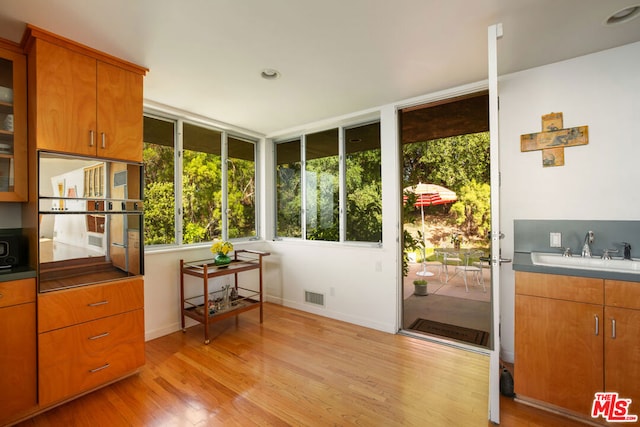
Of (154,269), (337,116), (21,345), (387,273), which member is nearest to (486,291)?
(387,273)

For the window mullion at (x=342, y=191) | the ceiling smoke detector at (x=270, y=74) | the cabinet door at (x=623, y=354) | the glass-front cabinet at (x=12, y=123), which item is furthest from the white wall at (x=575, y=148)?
the glass-front cabinet at (x=12, y=123)

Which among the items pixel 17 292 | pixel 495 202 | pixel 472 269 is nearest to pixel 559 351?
pixel 495 202

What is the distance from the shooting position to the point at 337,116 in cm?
353

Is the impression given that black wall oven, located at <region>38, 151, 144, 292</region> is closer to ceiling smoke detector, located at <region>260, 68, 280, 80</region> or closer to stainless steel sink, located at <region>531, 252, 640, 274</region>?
ceiling smoke detector, located at <region>260, 68, 280, 80</region>

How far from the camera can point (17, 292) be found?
5.92 feet

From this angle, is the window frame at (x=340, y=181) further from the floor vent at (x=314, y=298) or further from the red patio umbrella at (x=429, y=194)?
the red patio umbrella at (x=429, y=194)

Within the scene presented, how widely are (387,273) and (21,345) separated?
2961 millimetres

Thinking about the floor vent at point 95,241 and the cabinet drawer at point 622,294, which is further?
the floor vent at point 95,241

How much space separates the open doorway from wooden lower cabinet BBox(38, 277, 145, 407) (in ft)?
8.73

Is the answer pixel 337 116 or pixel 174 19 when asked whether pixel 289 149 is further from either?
pixel 174 19

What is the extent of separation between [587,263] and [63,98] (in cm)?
381

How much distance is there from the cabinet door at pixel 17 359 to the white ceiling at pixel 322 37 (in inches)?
71.3

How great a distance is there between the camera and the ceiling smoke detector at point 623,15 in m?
1.68

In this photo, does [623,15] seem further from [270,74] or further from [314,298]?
[314,298]
